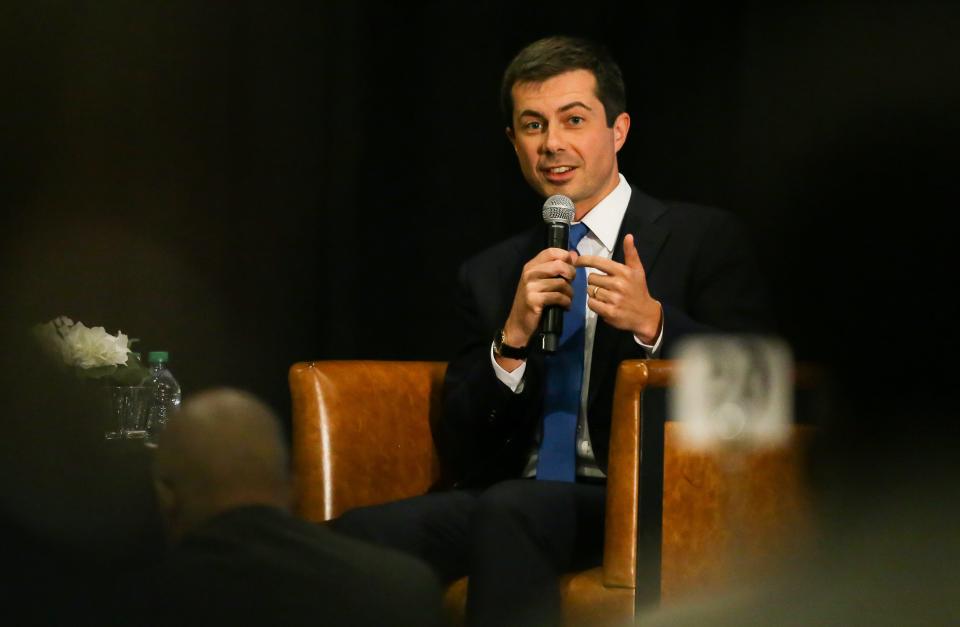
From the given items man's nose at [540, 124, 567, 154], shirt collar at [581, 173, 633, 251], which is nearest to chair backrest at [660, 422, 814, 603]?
shirt collar at [581, 173, 633, 251]

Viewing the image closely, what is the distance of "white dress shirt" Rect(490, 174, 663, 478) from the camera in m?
1.39

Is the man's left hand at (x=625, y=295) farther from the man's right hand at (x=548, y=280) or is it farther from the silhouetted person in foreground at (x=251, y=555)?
the silhouetted person in foreground at (x=251, y=555)

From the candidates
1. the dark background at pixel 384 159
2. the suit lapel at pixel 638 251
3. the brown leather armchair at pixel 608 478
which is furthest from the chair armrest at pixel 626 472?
the dark background at pixel 384 159

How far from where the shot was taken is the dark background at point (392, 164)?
58.6 inches

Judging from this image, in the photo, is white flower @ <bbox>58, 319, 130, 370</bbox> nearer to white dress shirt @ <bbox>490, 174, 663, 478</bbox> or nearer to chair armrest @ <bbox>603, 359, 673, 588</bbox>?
white dress shirt @ <bbox>490, 174, 663, 478</bbox>

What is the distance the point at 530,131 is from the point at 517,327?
341 millimetres

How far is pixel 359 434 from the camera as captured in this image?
1.48 meters

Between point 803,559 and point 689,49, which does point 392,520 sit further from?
point 689,49

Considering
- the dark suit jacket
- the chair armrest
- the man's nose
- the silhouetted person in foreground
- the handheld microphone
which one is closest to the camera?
the silhouetted person in foreground

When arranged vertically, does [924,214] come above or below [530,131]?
below

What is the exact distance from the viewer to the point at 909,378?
1.45 metres

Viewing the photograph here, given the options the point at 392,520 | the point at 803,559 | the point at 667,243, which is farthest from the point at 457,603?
the point at 667,243

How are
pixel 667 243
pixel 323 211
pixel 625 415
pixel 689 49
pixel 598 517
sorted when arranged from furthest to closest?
pixel 323 211 → pixel 689 49 → pixel 667 243 → pixel 598 517 → pixel 625 415

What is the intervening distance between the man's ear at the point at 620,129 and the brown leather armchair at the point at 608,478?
459 mm
